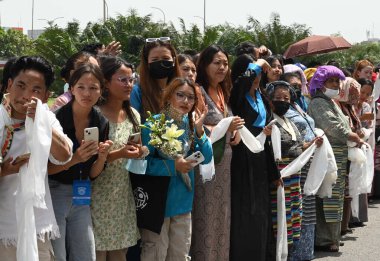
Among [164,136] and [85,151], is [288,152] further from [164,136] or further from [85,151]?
[85,151]

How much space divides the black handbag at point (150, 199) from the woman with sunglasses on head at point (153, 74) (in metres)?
0.58

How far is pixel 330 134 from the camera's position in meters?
7.41

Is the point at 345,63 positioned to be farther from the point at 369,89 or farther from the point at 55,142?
the point at 55,142

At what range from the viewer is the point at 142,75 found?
205 inches

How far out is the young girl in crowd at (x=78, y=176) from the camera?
4082 millimetres

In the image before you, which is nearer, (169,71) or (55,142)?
(55,142)

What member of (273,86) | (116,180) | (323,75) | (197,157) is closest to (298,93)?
(323,75)

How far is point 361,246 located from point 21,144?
505 cm

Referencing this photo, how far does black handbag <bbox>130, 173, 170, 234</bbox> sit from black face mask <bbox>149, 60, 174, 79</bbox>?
2.83ft

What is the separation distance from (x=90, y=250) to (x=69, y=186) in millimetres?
419

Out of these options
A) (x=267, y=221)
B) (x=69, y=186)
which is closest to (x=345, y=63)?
(x=267, y=221)

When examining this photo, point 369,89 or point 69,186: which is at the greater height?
point 369,89

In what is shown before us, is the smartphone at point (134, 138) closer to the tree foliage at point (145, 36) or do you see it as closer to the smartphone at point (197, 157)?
the smartphone at point (197, 157)

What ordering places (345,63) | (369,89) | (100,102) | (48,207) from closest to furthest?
(48,207), (100,102), (369,89), (345,63)
